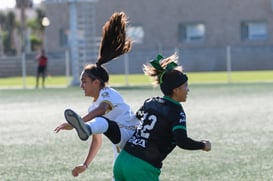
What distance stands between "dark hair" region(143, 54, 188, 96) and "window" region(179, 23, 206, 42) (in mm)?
48142

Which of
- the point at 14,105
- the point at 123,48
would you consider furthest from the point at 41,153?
the point at 14,105

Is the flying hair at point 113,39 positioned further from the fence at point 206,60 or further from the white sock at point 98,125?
the fence at point 206,60

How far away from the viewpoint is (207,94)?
26641 millimetres

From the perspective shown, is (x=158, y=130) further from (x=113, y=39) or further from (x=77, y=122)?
(x=113, y=39)

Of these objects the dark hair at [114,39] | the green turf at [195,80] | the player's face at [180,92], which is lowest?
the green turf at [195,80]

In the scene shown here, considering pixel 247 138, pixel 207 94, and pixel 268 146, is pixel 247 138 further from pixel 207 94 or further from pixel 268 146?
pixel 207 94

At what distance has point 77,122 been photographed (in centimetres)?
635

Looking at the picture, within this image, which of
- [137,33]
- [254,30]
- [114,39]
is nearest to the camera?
[114,39]

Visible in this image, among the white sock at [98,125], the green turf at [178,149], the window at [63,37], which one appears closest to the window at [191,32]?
the window at [63,37]

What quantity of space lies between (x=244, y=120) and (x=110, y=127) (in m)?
10.4

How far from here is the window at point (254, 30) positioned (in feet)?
174

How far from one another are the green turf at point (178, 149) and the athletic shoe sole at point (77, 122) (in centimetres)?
360

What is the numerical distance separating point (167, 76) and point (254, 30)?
47.3 metres

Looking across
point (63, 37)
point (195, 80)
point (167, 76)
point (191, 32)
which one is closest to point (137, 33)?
point (191, 32)
